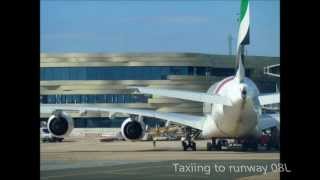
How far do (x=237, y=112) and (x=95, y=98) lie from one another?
5225 cm

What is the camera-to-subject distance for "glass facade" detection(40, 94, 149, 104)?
267 feet

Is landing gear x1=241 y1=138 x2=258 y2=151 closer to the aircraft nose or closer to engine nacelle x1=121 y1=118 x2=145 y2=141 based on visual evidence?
the aircraft nose

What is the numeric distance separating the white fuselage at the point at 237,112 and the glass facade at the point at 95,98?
1856 inches

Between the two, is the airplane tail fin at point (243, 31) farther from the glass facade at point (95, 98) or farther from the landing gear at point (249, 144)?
the glass facade at point (95, 98)

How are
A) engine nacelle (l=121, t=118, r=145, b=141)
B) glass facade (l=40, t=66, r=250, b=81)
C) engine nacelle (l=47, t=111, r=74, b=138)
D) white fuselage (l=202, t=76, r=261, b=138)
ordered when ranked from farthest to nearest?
1. glass facade (l=40, t=66, r=250, b=81)
2. engine nacelle (l=47, t=111, r=74, b=138)
3. engine nacelle (l=121, t=118, r=145, b=141)
4. white fuselage (l=202, t=76, r=261, b=138)

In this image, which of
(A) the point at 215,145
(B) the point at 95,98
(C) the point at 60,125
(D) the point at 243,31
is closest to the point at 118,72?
(B) the point at 95,98

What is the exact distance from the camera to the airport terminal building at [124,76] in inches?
3211

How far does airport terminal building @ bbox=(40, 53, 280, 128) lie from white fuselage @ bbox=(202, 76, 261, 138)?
46.4 meters

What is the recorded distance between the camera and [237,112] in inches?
1243

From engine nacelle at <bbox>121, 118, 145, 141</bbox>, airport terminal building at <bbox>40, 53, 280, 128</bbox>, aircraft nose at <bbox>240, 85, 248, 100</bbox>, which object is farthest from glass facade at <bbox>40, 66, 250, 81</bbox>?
aircraft nose at <bbox>240, 85, 248, 100</bbox>
